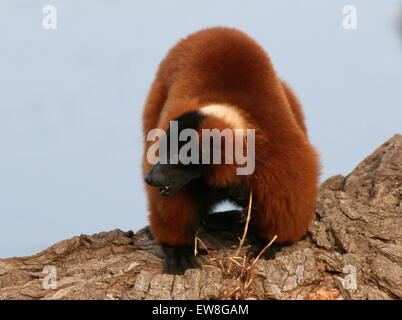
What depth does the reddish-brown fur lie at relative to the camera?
5379 mm

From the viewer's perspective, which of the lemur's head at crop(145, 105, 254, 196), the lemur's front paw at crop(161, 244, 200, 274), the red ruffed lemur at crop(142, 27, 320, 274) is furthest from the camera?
the lemur's front paw at crop(161, 244, 200, 274)

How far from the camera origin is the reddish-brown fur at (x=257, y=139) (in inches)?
212

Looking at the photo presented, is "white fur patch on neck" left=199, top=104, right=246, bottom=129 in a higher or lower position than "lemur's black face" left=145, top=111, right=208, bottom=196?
higher

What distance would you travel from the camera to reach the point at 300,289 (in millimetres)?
5238

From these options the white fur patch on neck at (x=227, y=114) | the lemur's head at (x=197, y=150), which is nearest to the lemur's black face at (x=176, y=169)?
the lemur's head at (x=197, y=150)

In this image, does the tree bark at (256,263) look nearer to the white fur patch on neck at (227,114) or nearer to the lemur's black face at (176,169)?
the lemur's black face at (176,169)

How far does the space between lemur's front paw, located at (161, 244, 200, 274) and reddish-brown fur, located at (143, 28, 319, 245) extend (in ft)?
0.35

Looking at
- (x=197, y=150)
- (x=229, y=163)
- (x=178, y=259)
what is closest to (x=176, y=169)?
(x=197, y=150)

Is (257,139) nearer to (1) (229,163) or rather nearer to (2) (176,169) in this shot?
(1) (229,163)

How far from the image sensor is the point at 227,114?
5227 mm

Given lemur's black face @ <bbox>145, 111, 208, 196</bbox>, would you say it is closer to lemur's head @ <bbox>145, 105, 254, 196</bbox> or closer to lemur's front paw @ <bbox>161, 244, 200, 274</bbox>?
lemur's head @ <bbox>145, 105, 254, 196</bbox>

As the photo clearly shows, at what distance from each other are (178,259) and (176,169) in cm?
119

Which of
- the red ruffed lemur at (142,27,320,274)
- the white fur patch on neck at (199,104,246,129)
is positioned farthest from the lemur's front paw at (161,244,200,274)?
the white fur patch on neck at (199,104,246,129)

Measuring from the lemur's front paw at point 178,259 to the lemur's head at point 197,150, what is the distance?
0.94 meters
